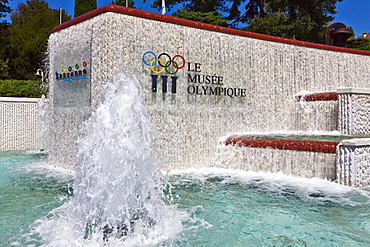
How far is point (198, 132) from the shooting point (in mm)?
8625

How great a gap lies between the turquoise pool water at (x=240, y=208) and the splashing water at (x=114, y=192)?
0.64ft

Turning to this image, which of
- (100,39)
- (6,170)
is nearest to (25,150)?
(6,170)

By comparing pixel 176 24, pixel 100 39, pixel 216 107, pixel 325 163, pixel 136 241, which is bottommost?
pixel 136 241

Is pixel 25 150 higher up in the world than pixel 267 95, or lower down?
lower down

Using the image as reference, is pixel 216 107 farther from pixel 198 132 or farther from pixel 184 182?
pixel 184 182

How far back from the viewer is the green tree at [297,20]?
872 inches

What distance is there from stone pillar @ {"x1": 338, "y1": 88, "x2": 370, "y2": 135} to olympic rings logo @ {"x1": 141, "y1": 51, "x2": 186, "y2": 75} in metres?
4.23

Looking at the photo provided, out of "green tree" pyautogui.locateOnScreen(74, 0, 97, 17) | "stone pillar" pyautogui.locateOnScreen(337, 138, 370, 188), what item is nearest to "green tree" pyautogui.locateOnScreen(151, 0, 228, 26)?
"green tree" pyautogui.locateOnScreen(74, 0, 97, 17)

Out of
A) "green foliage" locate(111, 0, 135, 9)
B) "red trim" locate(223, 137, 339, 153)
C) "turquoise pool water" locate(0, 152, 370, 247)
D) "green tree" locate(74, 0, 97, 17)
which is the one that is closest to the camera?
"turquoise pool water" locate(0, 152, 370, 247)

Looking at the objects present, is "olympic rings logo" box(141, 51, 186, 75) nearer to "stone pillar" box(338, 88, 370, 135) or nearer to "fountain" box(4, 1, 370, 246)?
"fountain" box(4, 1, 370, 246)

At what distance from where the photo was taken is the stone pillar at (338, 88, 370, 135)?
9008 millimetres

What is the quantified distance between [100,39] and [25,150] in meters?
6.38

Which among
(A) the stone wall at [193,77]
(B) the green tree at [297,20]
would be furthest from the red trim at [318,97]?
(B) the green tree at [297,20]

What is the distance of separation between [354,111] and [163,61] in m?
4.97
